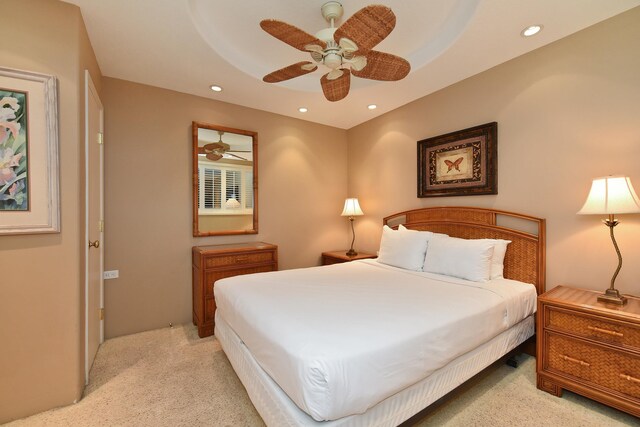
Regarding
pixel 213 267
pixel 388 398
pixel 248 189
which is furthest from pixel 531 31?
pixel 213 267

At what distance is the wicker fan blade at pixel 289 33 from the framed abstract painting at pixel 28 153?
1.50 m

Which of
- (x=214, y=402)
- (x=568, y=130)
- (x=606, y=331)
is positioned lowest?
(x=214, y=402)

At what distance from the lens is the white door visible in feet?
7.03

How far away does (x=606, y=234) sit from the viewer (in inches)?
84.1

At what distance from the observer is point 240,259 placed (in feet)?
10.5

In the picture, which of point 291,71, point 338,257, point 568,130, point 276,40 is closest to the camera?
point 291,71

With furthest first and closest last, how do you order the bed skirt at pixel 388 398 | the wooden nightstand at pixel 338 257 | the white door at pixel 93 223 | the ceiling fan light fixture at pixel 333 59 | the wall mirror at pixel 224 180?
the wooden nightstand at pixel 338 257, the wall mirror at pixel 224 180, the white door at pixel 93 223, the ceiling fan light fixture at pixel 333 59, the bed skirt at pixel 388 398

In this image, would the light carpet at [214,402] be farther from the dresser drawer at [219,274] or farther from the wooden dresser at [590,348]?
the dresser drawer at [219,274]

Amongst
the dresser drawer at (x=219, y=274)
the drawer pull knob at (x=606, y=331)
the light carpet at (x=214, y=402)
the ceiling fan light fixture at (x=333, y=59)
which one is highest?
the ceiling fan light fixture at (x=333, y=59)

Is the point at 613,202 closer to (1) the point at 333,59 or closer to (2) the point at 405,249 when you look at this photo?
(2) the point at 405,249

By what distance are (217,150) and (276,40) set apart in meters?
1.53

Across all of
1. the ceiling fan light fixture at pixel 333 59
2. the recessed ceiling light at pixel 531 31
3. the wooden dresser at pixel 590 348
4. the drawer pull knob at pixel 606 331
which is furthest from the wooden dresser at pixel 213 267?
the recessed ceiling light at pixel 531 31

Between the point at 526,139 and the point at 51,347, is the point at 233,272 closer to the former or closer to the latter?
the point at 51,347

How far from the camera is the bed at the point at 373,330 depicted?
4.09 ft
